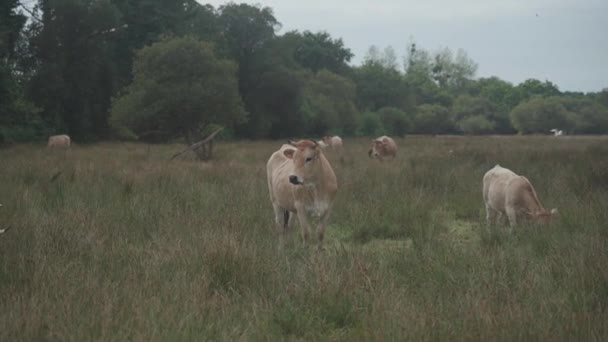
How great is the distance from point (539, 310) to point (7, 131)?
1178 inches

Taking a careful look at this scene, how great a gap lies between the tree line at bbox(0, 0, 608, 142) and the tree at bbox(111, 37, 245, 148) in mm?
47

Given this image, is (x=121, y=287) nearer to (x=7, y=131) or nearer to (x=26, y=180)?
(x=26, y=180)

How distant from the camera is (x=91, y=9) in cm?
3247

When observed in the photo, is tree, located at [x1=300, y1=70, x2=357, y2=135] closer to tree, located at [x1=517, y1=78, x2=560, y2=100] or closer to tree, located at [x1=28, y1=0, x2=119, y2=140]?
tree, located at [x1=28, y1=0, x2=119, y2=140]

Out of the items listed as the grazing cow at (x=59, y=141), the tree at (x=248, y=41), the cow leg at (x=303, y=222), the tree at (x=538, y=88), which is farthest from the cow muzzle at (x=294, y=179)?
the tree at (x=538, y=88)

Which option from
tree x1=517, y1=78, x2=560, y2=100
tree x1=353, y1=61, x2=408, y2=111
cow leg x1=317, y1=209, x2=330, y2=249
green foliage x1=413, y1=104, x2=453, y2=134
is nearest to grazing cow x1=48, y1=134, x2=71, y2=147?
cow leg x1=317, y1=209, x2=330, y2=249

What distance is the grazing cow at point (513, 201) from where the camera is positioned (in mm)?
7734

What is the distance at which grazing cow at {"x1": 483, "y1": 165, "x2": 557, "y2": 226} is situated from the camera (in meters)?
7.73

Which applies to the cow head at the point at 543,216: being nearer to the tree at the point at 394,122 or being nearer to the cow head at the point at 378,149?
the cow head at the point at 378,149

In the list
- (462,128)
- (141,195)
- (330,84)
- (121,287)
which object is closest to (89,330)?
(121,287)

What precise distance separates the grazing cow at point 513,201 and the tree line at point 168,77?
42.1 ft

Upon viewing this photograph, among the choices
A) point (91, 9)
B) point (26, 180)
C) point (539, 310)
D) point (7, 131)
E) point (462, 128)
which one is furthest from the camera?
point (462, 128)

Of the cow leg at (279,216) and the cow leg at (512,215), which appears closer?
the cow leg at (512,215)

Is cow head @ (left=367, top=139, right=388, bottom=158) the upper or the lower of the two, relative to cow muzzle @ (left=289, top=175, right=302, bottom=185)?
lower
